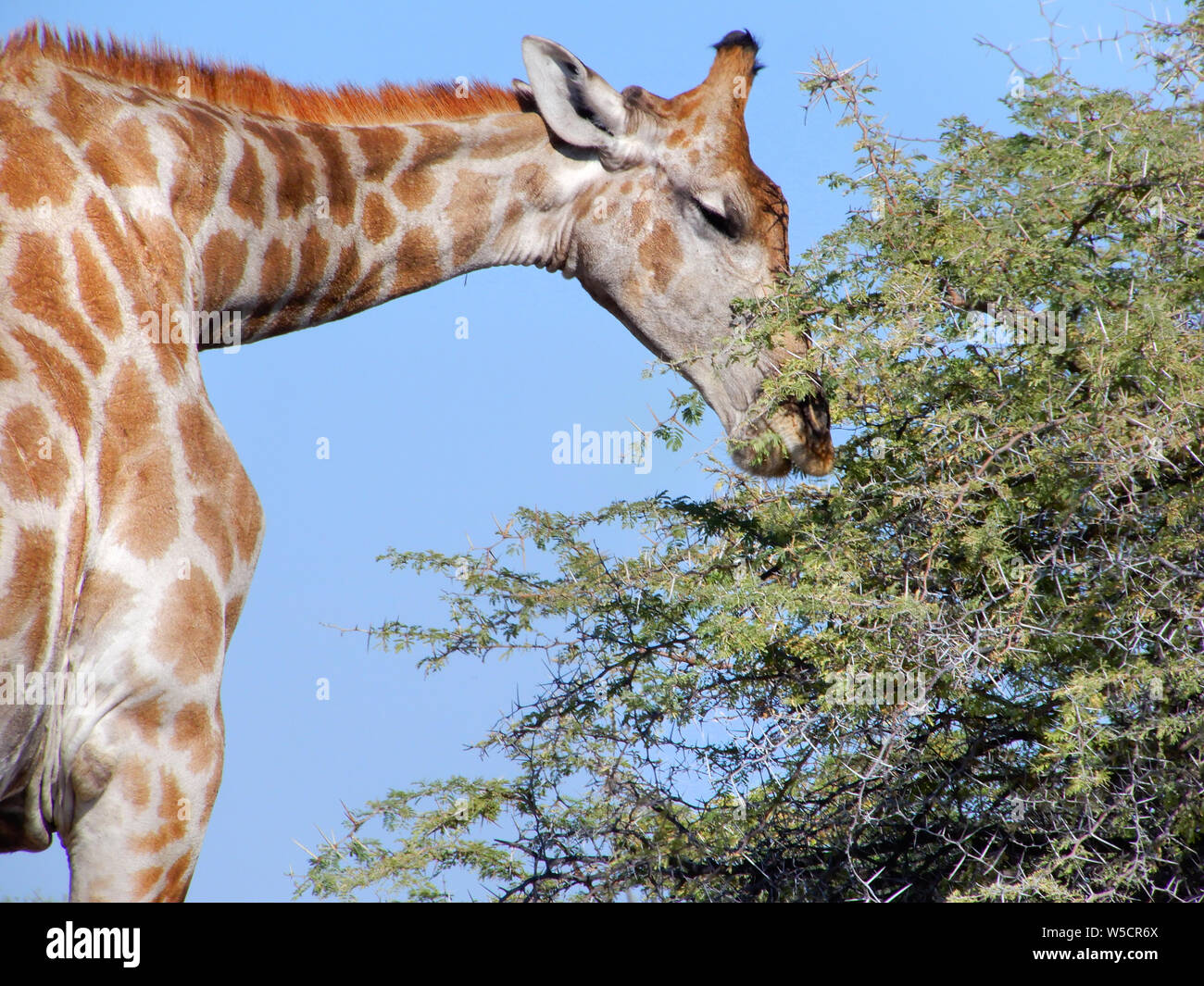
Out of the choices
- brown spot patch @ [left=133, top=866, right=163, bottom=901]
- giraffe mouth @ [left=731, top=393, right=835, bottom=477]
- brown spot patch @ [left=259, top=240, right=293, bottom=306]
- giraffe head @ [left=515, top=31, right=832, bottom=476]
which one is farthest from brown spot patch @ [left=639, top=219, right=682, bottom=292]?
brown spot patch @ [left=133, top=866, right=163, bottom=901]

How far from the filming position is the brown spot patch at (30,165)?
3.36m

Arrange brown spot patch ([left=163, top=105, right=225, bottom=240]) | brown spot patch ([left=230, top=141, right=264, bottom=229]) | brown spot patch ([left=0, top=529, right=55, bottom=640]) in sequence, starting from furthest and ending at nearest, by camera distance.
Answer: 1. brown spot patch ([left=230, top=141, right=264, bottom=229])
2. brown spot patch ([left=163, top=105, right=225, bottom=240])
3. brown spot patch ([left=0, top=529, right=55, bottom=640])

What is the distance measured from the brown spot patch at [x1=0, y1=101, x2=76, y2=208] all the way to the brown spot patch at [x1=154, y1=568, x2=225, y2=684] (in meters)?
1.16

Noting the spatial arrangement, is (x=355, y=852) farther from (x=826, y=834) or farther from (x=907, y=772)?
(x=907, y=772)

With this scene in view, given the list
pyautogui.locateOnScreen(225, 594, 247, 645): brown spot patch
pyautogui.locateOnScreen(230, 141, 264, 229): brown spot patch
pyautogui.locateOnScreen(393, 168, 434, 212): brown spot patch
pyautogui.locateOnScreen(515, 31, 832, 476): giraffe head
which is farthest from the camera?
pyautogui.locateOnScreen(515, 31, 832, 476): giraffe head

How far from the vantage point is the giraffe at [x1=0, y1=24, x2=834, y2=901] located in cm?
318

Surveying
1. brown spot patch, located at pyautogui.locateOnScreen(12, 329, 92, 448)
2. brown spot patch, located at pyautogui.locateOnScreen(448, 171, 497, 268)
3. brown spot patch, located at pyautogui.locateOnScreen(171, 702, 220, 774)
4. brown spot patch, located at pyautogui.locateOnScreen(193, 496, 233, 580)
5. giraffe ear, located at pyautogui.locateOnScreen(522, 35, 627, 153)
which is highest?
giraffe ear, located at pyautogui.locateOnScreen(522, 35, 627, 153)

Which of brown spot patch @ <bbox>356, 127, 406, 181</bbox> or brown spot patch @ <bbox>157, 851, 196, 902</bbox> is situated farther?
brown spot patch @ <bbox>356, 127, 406, 181</bbox>

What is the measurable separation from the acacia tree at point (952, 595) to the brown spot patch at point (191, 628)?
1.98m

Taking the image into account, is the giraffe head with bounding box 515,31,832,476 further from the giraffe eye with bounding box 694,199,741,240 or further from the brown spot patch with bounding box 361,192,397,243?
the brown spot patch with bounding box 361,192,397,243

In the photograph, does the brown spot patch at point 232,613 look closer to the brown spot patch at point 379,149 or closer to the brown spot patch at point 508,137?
the brown spot patch at point 379,149

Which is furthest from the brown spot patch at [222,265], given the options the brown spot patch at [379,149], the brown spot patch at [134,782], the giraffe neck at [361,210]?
the brown spot patch at [134,782]

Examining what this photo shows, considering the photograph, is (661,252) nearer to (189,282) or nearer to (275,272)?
(275,272)

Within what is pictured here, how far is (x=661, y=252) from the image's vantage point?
185 inches
